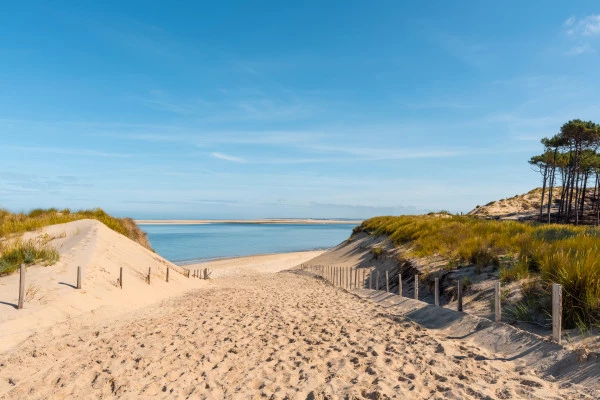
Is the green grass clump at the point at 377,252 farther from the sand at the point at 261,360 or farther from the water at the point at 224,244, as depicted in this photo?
the water at the point at 224,244

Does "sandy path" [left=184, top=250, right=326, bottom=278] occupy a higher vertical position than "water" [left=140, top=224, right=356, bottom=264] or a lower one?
higher

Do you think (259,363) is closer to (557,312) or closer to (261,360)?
(261,360)

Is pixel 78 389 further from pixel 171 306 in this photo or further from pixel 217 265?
pixel 217 265

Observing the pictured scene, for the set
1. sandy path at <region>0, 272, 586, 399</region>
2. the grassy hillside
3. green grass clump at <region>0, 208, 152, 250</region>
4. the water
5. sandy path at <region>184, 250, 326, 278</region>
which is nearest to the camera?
sandy path at <region>0, 272, 586, 399</region>

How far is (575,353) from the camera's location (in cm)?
583

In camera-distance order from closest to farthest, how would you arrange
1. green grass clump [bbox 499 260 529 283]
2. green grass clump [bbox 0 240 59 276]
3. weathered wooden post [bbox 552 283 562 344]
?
weathered wooden post [bbox 552 283 562 344] < green grass clump [bbox 499 260 529 283] < green grass clump [bbox 0 240 59 276]

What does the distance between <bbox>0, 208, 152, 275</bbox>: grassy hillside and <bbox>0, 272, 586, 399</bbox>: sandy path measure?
238 inches

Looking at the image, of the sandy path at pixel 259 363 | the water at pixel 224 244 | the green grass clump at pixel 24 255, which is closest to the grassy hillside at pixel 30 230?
the green grass clump at pixel 24 255

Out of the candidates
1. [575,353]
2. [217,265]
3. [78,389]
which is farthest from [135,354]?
[217,265]

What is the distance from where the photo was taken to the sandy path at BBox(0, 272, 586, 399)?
18.1ft

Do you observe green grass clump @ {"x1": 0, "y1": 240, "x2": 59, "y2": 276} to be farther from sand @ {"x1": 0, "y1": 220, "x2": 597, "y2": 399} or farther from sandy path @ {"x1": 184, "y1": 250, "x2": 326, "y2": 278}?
sandy path @ {"x1": 184, "y1": 250, "x2": 326, "y2": 278}

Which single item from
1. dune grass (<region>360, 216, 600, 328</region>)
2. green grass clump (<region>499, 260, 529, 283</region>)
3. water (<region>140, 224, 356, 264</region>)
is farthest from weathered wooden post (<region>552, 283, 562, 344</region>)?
water (<region>140, 224, 356, 264</region>)

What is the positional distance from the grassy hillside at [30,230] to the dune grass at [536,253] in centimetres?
1592

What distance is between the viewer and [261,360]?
22.6 ft
